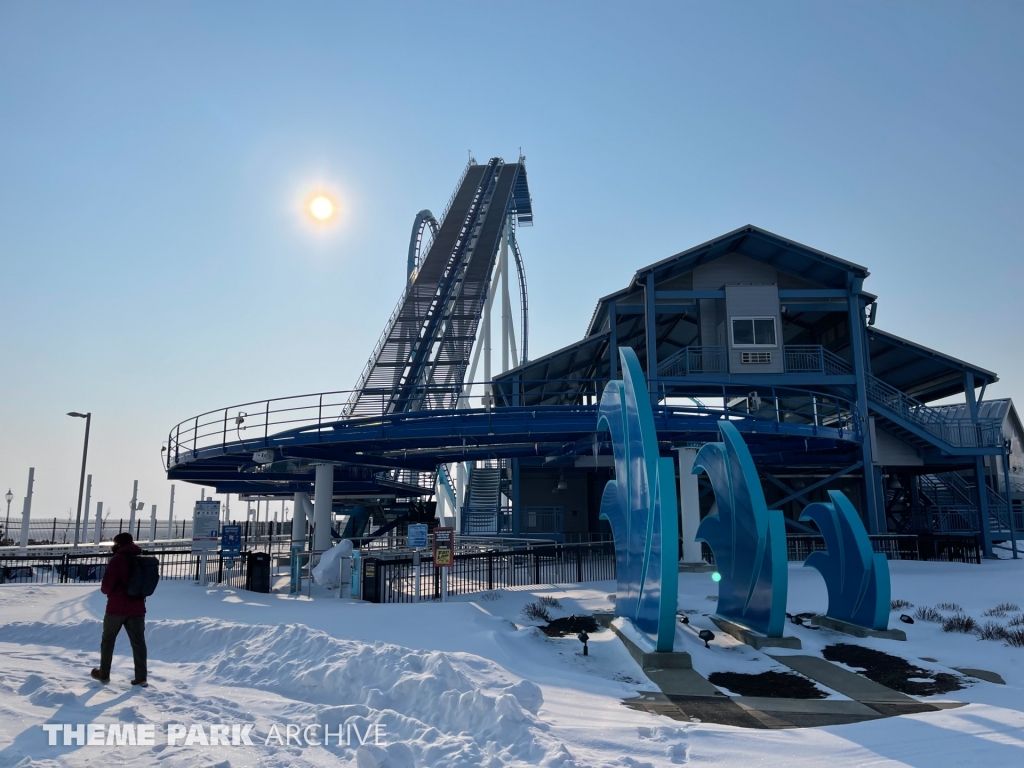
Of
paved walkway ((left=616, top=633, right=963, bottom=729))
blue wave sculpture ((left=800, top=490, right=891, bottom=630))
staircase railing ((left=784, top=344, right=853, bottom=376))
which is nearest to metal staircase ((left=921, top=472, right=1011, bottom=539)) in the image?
staircase railing ((left=784, top=344, right=853, bottom=376))

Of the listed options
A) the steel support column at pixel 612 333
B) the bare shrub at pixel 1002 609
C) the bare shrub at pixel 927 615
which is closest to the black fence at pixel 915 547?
the steel support column at pixel 612 333

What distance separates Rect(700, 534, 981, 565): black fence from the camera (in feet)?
85.0

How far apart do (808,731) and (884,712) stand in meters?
1.72

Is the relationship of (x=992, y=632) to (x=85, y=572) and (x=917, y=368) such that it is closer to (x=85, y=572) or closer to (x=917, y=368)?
(x=85, y=572)

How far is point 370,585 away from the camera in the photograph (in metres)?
17.0

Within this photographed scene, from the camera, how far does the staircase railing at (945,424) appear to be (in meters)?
29.9

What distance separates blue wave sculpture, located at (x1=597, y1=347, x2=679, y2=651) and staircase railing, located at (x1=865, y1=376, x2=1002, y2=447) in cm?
2069

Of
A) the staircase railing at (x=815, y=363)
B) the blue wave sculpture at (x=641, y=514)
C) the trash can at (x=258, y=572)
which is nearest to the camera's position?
the blue wave sculpture at (x=641, y=514)

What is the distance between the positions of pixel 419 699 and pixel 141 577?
361cm

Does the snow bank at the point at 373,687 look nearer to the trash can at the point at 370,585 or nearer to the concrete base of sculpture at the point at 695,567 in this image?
the trash can at the point at 370,585

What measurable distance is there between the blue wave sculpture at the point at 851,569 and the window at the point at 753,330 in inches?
652

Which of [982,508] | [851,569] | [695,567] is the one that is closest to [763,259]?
[982,508]

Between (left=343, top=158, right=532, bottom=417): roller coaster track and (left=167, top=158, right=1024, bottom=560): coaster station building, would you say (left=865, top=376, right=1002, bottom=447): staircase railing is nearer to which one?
(left=167, top=158, right=1024, bottom=560): coaster station building

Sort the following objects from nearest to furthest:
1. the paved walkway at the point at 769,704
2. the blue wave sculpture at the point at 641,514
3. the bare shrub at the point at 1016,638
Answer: the paved walkway at the point at 769,704, the blue wave sculpture at the point at 641,514, the bare shrub at the point at 1016,638
